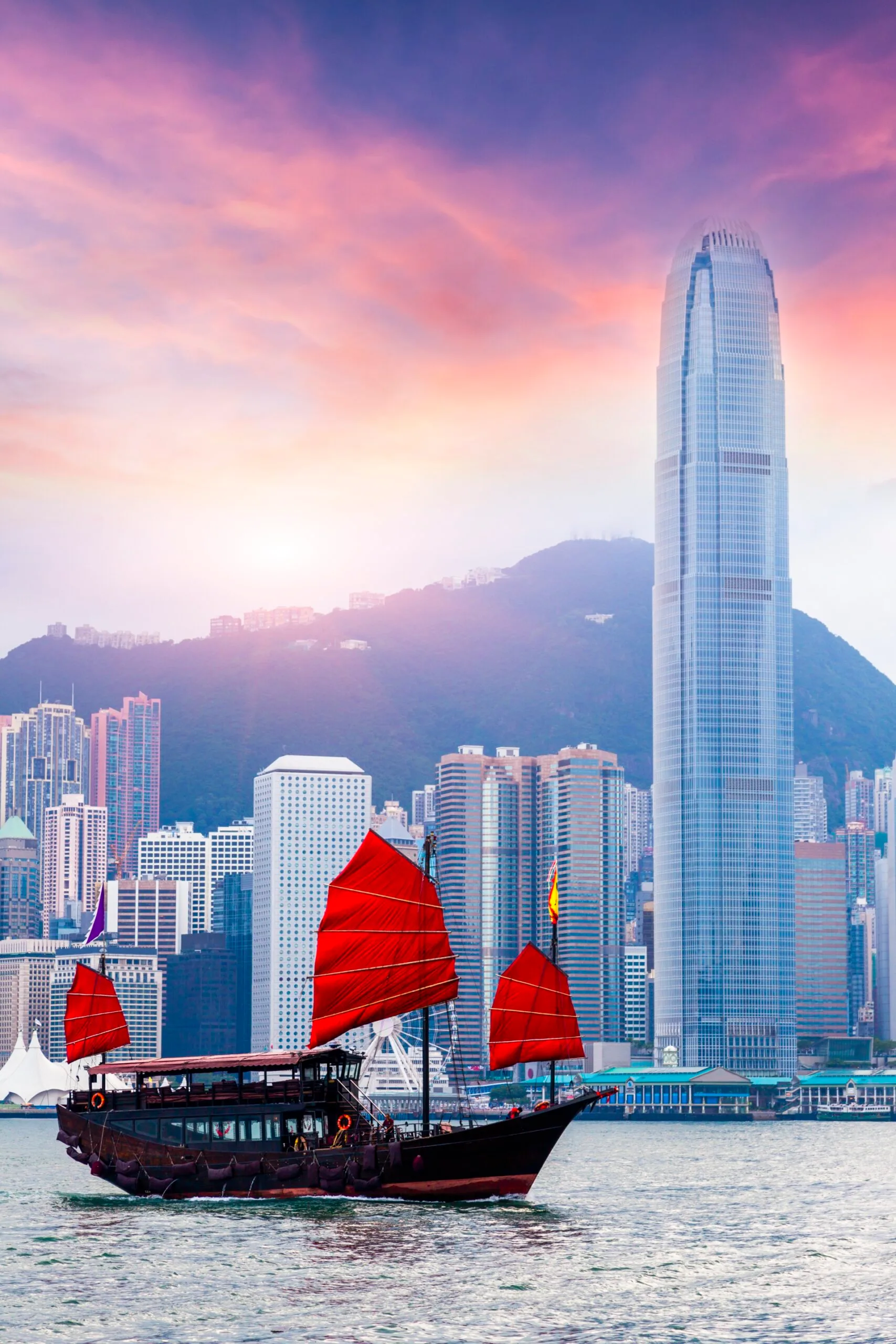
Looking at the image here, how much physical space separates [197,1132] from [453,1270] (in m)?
19.2

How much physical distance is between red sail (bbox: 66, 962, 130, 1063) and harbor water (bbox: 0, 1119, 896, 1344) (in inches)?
236

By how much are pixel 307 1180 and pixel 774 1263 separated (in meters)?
16.3

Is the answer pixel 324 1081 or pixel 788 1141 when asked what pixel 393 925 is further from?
pixel 788 1141

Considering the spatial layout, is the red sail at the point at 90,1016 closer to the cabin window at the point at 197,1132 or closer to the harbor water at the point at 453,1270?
the harbor water at the point at 453,1270

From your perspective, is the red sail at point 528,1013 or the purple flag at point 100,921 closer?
the red sail at point 528,1013

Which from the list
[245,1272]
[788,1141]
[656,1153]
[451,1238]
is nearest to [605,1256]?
[451,1238]

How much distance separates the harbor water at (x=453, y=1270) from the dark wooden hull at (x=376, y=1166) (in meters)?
0.82

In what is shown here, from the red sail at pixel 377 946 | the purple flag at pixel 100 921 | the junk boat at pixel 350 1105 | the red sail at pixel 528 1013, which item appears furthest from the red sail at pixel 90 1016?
the red sail at pixel 528 1013

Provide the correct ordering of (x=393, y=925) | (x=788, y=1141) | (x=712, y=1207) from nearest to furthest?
(x=393, y=925), (x=712, y=1207), (x=788, y=1141)

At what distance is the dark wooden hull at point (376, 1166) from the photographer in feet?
224

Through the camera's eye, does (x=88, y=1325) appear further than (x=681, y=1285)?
No

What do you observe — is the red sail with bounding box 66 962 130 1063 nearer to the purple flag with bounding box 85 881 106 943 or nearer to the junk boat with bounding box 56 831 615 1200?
the purple flag with bounding box 85 881 106 943

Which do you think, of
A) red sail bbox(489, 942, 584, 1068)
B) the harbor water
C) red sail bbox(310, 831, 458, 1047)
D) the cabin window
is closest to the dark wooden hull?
the cabin window

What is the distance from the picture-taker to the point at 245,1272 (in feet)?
185
